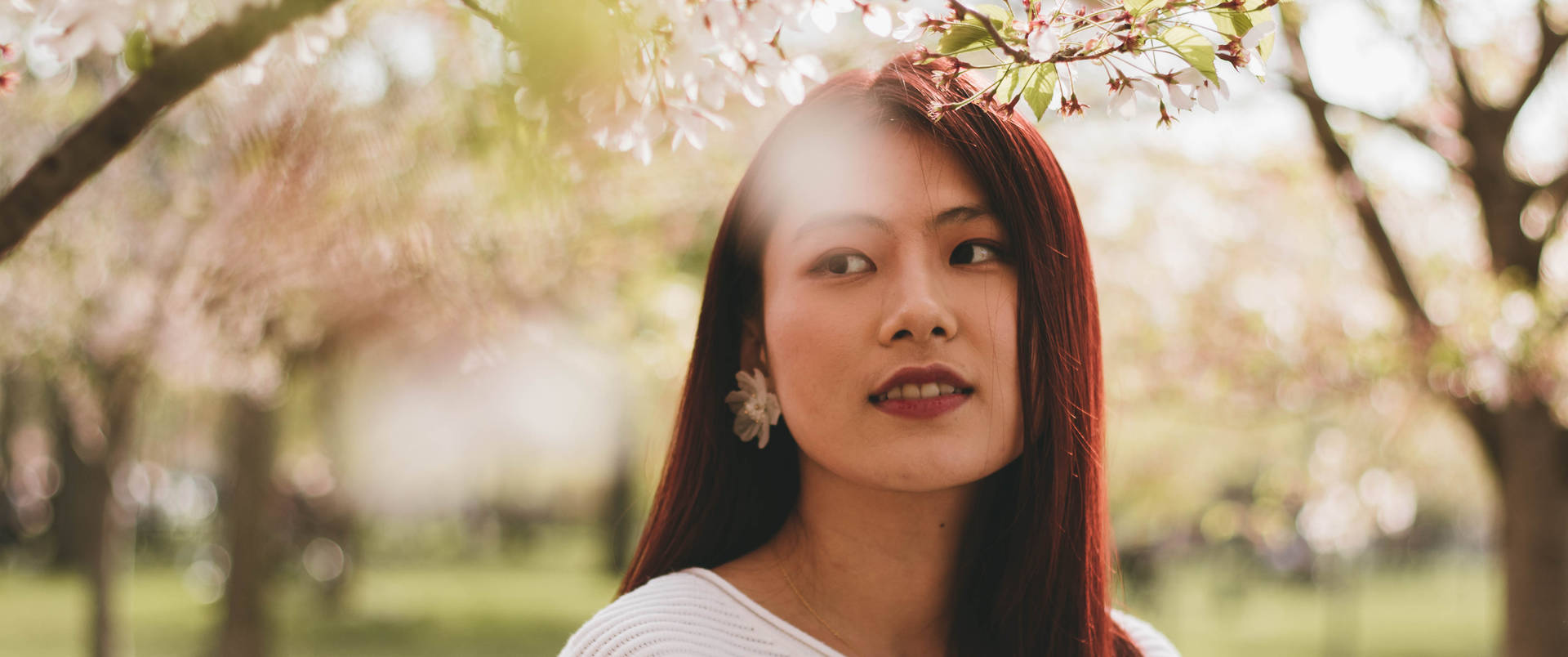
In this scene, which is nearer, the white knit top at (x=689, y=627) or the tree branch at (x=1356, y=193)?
the white knit top at (x=689, y=627)

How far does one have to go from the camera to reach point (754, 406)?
6.37 feet

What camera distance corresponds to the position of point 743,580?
6.41 ft

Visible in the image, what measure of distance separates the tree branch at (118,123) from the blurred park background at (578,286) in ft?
0.45

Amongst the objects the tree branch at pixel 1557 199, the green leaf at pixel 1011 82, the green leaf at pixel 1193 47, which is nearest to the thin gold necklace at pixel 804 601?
the green leaf at pixel 1011 82

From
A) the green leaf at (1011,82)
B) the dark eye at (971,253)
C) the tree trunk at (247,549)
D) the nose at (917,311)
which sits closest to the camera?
the green leaf at (1011,82)

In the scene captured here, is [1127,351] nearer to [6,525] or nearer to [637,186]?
[637,186]

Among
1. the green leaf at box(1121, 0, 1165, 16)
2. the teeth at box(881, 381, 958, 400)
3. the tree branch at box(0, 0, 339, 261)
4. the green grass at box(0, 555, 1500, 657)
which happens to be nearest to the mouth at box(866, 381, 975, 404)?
the teeth at box(881, 381, 958, 400)

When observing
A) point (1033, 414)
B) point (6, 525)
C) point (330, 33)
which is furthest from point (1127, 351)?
point (6, 525)

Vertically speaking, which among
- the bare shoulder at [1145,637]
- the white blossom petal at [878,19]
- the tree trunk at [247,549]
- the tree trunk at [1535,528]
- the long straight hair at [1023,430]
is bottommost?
the tree trunk at [247,549]

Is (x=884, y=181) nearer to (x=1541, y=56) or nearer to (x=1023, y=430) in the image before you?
(x=1023, y=430)

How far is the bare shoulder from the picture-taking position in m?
2.19

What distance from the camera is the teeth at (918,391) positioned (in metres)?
1.69

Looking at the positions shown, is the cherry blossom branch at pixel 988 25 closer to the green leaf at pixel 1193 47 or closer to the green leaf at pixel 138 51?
the green leaf at pixel 1193 47

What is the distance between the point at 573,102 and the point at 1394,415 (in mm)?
8196
